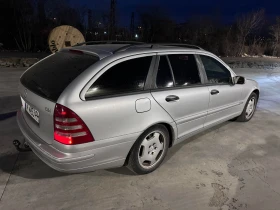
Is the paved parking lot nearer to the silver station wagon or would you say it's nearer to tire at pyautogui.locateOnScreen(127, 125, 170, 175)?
tire at pyautogui.locateOnScreen(127, 125, 170, 175)

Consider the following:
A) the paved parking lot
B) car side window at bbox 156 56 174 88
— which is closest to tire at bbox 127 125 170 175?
the paved parking lot

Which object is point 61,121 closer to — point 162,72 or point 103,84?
point 103,84

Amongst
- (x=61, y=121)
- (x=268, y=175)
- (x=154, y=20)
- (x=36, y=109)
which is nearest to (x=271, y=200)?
(x=268, y=175)

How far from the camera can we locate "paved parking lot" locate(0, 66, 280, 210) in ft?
8.29

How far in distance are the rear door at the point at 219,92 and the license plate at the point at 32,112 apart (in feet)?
7.60

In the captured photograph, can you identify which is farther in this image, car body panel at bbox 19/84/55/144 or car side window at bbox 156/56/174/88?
car side window at bbox 156/56/174/88

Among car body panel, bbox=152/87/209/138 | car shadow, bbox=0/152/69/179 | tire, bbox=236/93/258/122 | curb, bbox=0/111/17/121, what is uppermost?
car body panel, bbox=152/87/209/138

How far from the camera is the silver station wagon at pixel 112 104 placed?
7.63 feet

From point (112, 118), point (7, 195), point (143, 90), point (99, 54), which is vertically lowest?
point (7, 195)

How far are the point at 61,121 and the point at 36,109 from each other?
43 centimetres

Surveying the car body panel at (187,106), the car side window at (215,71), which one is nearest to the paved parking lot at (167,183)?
the car body panel at (187,106)

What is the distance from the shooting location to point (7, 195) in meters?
2.53

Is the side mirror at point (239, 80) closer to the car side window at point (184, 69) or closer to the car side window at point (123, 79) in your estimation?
the car side window at point (184, 69)

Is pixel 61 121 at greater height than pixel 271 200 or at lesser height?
greater
